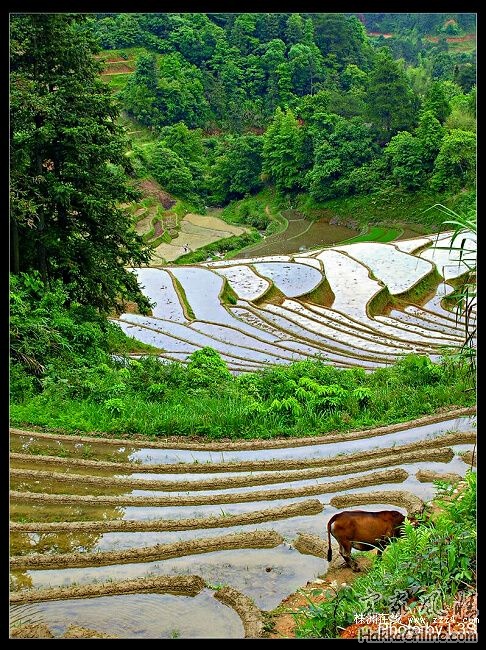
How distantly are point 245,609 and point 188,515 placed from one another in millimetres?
1682

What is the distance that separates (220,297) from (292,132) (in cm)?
2608

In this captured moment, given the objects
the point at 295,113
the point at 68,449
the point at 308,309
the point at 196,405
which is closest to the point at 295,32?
the point at 295,113

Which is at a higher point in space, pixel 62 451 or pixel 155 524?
pixel 62 451

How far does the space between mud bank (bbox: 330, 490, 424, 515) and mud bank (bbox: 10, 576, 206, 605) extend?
5.93ft

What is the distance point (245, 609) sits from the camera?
15.7 ft

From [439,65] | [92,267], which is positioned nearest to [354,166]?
[439,65]

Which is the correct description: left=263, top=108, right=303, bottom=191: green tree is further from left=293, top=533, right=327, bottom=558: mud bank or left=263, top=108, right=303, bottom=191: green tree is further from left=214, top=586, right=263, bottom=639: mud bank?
left=214, top=586, right=263, bottom=639: mud bank

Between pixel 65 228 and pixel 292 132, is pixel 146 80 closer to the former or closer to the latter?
pixel 292 132

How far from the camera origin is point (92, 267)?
36.2 ft

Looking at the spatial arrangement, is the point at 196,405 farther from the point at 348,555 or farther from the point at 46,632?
the point at 46,632

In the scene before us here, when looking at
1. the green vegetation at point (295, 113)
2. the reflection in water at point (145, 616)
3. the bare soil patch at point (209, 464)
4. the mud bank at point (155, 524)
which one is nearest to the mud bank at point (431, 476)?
the bare soil patch at point (209, 464)

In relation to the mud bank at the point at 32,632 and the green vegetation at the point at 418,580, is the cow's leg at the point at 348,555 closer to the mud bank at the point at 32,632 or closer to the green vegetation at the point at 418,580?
the green vegetation at the point at 418,580

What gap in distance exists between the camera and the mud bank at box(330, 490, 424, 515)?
21.2ft

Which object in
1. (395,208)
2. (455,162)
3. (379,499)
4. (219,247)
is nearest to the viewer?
(379,499)
